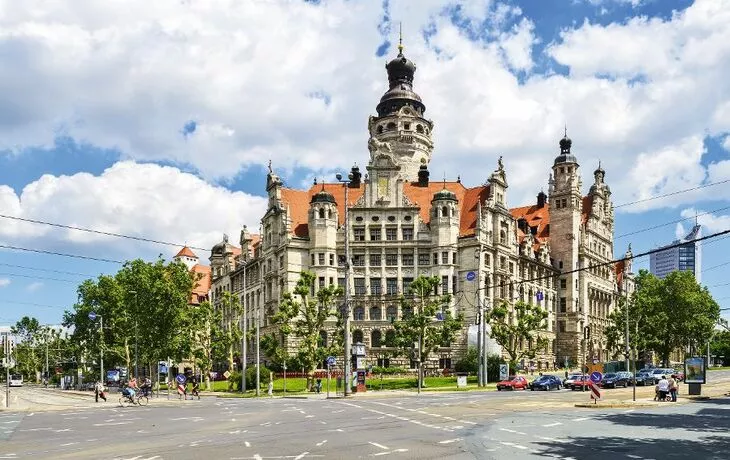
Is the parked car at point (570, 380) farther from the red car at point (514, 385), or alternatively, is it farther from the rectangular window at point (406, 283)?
the rectangular window at point (406, 283)

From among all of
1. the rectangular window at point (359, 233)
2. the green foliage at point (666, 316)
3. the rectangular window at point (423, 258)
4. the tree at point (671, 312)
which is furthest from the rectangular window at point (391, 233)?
the tree at point (671, 312)

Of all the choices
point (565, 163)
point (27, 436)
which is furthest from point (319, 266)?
point (27, 436)

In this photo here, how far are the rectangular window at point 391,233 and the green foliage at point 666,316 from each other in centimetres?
3565

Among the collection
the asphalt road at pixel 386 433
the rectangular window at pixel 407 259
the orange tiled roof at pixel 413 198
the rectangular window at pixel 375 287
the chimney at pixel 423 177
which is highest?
the chimney at pixel 423 177

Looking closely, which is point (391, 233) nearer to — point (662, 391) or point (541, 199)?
point (541, 199)

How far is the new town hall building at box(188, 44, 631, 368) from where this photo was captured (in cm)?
9475

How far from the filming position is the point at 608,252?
421ft

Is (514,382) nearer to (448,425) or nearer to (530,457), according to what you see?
(448,425)

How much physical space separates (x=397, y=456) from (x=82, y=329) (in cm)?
9591

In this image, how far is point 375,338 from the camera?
3723 inches

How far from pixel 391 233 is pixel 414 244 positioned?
3.39m

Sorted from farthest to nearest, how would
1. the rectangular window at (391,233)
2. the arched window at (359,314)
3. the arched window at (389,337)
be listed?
1. the rectangular window at (391,233)
2. the arched window at (359,314)
3. the arched window at (389,337)

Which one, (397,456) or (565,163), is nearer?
(397,456)

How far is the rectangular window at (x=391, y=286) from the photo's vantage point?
95.4m
